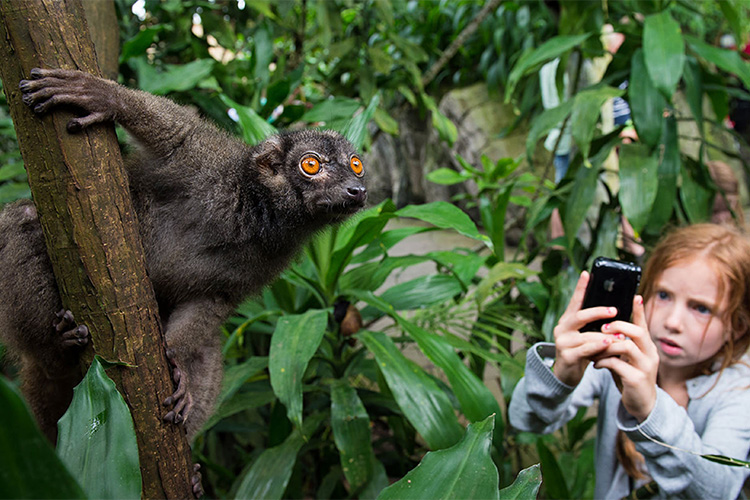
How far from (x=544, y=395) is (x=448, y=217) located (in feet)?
2.07

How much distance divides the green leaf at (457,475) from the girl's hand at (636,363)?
567mm

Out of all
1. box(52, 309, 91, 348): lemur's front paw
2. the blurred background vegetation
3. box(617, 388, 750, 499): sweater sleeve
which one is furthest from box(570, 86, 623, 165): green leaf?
box(52, 309, 91, 348): lemur's front paw

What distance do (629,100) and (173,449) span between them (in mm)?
2278

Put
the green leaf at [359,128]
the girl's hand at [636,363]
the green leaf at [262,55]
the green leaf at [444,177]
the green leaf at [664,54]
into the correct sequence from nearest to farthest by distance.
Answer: the girl's hand at [636,363]
the green leaf at [359,128]
the green leaf at [664,54]
the green leaf at [262,55]
the green leaf at [444,177]

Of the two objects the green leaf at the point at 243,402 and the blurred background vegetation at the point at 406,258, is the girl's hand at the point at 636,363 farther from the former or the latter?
the green leaf at the point at 243,402

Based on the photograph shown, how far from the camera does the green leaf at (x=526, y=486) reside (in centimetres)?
94

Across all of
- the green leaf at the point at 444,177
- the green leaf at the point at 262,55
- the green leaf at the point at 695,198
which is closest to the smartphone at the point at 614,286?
the green leaf at the point at 695,198

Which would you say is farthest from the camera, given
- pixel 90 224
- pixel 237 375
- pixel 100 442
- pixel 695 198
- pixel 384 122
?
pixel 384 122

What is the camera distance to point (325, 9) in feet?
11.0

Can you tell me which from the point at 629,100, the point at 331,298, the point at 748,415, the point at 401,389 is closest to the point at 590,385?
the point at 748,415

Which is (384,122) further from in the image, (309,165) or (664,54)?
(309,165)

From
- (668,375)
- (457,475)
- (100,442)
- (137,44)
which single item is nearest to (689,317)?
(668,375)

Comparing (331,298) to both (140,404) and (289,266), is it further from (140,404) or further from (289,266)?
(140,404)

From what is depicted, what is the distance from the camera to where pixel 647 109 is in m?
2.41
